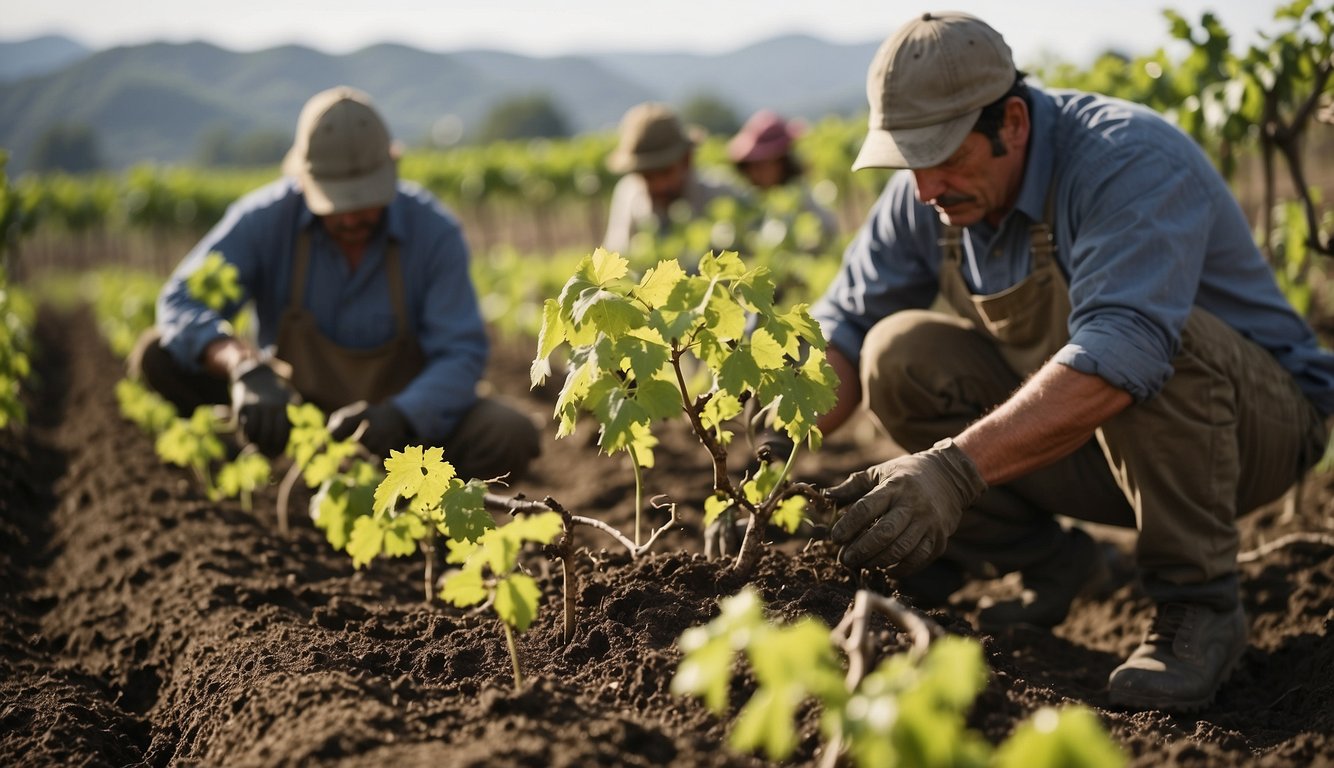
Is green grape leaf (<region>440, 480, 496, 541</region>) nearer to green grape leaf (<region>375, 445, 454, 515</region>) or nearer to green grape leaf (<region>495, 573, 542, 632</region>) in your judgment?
green grape leaf (<region>375, 445, 454, 515</region>)

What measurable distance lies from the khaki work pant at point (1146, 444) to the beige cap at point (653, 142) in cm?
408

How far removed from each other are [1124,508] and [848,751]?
68.2 inches

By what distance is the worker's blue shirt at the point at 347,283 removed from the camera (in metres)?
4.39

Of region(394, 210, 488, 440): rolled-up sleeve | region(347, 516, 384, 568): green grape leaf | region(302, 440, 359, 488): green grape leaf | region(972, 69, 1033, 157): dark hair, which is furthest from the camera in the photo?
region(394, 210, 488, 440): rolled-up sleeve

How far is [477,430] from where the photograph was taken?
436cm

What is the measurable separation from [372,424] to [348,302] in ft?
3.28

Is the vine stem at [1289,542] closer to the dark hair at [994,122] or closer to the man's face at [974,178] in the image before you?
the man's face at [974,178]

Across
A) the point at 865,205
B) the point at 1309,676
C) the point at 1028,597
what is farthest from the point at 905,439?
the point at 865,205

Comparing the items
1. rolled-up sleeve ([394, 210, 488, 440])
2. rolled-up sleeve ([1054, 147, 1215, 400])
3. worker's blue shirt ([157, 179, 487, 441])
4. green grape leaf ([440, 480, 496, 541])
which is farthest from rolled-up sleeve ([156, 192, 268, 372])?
rolled-up sleeve ([1054, 147, 1215, 400])

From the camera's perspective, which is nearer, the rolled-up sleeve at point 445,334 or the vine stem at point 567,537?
the vine stem at point 567,537

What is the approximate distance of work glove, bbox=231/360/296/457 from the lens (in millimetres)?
3945

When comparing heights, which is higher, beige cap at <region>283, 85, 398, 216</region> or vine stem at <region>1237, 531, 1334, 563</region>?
beige cap at <region>283, 85, 398, 216</region>

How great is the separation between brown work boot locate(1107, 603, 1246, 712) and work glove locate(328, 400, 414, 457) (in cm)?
226

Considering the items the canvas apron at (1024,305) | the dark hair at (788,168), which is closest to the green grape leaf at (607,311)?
the canvas apron at (1024,305)
